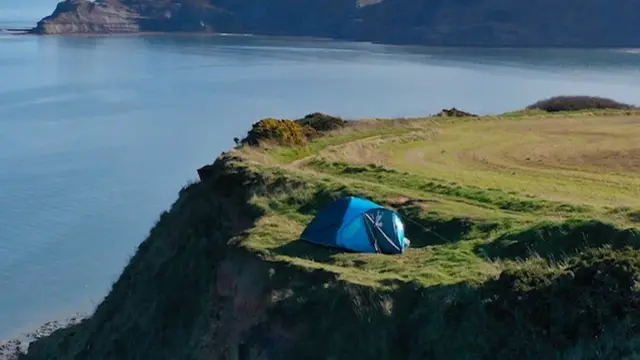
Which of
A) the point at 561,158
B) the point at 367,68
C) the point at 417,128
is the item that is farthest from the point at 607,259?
the point at 367,68

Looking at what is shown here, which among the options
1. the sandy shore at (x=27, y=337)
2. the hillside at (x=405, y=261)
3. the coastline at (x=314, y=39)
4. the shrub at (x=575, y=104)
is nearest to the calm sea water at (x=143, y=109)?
the sandy shore at (x=27, y=337)

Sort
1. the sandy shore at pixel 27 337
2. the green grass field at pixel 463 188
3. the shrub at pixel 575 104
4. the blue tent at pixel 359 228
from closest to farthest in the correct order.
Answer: the green grass field at pixel 463 188
the blue tent at pixel 359 228
the sandy shore at pixel 27 337
the shrub at pixel 575 104

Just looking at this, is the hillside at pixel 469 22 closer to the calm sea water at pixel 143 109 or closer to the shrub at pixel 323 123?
the calm sea water at pixel 143 109

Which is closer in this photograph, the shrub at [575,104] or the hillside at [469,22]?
the shrub at [575,104]

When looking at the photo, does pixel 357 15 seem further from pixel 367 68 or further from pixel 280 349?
pixel 280 349

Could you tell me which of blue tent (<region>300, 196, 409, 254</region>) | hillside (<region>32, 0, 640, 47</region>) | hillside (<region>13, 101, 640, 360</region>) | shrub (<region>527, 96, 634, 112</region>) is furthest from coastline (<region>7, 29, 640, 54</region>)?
blue tent (<region>300, 196, 409, 254</region>)

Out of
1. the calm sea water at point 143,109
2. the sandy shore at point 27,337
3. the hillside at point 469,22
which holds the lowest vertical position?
the sandy shore at point 27,337

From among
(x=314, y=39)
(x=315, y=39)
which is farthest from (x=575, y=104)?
(x=314, y=39)
